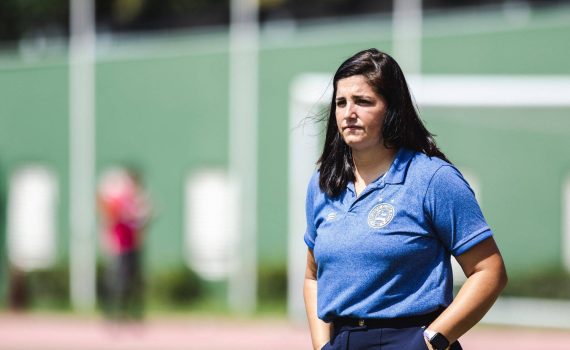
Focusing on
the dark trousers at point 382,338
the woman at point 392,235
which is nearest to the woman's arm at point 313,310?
the woman at point 392,235

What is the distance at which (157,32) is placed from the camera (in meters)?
26.7

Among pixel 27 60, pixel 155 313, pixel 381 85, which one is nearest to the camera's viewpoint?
pixel 381 85

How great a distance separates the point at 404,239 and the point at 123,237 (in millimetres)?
11845

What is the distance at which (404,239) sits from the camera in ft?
13.0

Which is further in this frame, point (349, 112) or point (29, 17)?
point (29, 17)

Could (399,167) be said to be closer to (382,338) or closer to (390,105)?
(390,105)

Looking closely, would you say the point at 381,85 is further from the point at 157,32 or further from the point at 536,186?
the point at 157,32

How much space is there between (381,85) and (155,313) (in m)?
15.6

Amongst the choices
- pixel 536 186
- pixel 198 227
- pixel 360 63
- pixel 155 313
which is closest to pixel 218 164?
pixel 198 227

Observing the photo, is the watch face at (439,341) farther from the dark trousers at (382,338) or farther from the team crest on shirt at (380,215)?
the team crest on shirt at (380,215)

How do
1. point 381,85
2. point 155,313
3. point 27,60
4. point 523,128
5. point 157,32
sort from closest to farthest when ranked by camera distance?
point 381,85, point 523,128, point 155,313, point 27,60, point 157,32

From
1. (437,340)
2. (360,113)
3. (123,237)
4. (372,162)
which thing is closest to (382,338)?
(437,340)

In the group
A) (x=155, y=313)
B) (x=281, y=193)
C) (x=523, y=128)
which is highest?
(x=523, y=128)

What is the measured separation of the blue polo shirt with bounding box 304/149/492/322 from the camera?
398 cm
